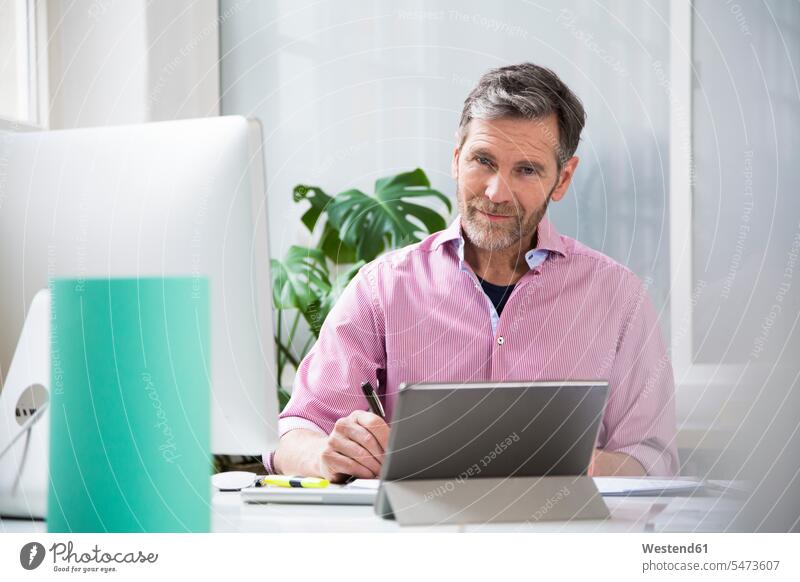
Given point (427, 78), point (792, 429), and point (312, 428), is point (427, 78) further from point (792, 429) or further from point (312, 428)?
point (792, 429)

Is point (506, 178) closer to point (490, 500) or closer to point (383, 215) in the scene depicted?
point (383, 215)

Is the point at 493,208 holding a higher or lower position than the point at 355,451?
higher

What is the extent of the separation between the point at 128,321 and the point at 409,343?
691 mm

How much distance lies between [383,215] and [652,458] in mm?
774

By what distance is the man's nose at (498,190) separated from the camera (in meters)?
1.26

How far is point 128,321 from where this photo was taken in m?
0.55

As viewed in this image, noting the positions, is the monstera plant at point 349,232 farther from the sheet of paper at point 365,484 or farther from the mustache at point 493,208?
the sheet of paper at point 365,484

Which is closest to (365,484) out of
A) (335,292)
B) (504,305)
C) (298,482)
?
(298,482)

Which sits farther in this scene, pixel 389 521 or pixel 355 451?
pixel 355 451

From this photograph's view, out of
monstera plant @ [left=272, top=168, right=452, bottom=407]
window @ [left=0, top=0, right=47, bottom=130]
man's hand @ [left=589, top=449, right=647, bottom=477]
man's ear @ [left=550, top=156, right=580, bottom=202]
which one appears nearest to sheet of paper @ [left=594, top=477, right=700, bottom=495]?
man's hand @ [left=589, top=449, right=647, bottom=477]

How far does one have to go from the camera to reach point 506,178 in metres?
1.26

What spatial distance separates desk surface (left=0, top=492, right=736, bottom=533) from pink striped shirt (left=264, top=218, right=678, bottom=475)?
1.21ft
